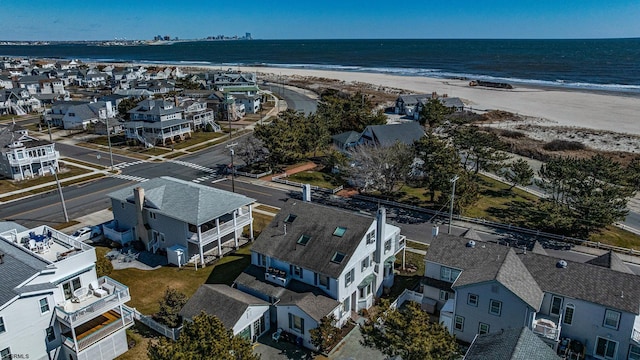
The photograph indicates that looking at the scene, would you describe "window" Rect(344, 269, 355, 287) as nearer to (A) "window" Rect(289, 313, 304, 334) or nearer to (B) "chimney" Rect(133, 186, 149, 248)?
(A) "window" Rect(289, 313, 304, 334)

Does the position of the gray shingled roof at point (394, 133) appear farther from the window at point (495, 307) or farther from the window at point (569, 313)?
the window at point (569, 313)

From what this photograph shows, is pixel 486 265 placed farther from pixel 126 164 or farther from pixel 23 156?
pixel 23 156

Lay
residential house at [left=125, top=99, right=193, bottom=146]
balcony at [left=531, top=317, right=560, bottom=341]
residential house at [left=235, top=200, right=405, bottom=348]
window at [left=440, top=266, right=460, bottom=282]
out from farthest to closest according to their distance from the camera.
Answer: residential house at [left=125, top=99, right=193, bottom=146] < window at [left=440, top=266, right=460, bottom=282] < residential house at [left=235, top=200, right=405, bottom=348] < balcony at [left=531, top=317, right=560, bottom=341]

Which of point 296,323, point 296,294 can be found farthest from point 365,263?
point 296,323

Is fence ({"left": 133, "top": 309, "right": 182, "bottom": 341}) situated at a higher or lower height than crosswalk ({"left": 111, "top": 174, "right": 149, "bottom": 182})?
lower

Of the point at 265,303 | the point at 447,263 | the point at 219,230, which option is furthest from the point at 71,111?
the point at 447,263

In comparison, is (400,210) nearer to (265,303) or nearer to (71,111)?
(265,303)

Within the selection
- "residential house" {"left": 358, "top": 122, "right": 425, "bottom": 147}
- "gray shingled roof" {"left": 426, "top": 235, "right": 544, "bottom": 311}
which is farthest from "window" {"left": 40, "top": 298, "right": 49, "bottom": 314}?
"residential house" {"left": 358, "top": 122, "right": 425, "bottom": 147}
